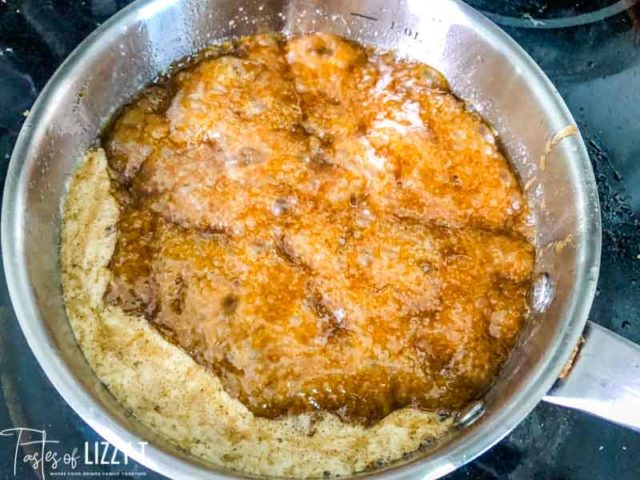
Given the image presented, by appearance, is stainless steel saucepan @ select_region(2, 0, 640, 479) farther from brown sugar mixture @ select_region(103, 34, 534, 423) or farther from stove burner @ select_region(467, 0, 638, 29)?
stove burner @ select_region(467, 0, 638, 29)

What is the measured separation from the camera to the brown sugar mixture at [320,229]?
50.8 inches

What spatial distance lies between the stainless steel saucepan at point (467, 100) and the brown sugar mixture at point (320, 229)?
4cm

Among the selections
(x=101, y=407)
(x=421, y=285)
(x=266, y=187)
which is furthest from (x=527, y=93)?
(x=101, y=407)

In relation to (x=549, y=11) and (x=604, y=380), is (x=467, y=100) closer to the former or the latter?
(x=549, y=11)

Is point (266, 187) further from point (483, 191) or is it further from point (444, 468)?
point (444, 468)

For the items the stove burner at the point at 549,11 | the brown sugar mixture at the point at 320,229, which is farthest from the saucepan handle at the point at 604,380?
the stove burner at the point at 549,11

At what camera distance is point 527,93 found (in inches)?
55.2

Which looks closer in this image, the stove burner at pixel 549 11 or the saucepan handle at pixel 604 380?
the saucepan handle at pixel 604 380

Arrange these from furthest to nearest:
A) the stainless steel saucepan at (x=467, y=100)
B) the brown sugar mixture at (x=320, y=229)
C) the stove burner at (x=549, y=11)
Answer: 1. the stove burner at (x=549, y=11)
2. the brown sugar mixture at (x=320, y=229)
3. the stainless steel saucepan at (x=467, y=100)

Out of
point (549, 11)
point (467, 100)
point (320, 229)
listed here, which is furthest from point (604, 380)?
point (549, 11)

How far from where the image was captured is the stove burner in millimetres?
1741

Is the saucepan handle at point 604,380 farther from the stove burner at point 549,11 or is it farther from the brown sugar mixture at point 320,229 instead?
the stove burner at point 549,11

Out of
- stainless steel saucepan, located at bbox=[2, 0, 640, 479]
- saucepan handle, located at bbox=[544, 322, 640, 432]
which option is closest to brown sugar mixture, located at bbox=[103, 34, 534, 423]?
stainless steel saucepan, located at bbox=[2, 0, 640, 479]

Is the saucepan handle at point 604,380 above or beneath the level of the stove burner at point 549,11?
beneath
